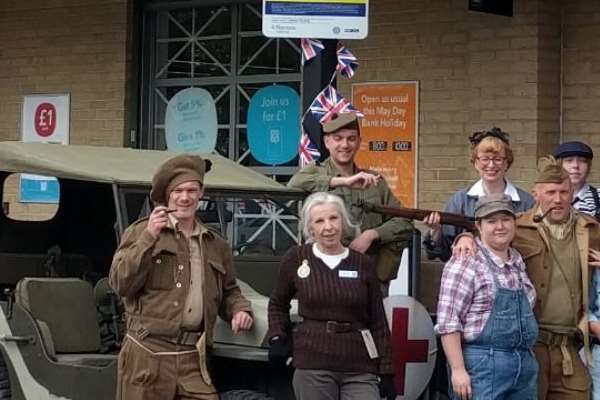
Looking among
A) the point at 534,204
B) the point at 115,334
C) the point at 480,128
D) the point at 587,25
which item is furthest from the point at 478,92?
the point at 115,334

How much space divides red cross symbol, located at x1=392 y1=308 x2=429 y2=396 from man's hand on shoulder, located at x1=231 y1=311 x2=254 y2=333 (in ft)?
2.01

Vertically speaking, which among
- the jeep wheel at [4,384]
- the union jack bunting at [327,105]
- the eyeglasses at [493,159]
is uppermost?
the union jack bunting at [327,105]

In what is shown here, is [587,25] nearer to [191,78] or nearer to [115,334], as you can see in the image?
[191,78]

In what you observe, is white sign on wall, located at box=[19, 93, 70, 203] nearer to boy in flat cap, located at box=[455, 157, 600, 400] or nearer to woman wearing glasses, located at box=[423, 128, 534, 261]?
woman wearing glasses, located at box=[423, 128, 534, 261]

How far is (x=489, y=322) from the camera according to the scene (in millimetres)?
5016

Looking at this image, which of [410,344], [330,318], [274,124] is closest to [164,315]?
[330,318]

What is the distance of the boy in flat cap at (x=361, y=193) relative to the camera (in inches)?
220

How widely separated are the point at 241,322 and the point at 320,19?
2115mm

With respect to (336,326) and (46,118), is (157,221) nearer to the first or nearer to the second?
(336,326)

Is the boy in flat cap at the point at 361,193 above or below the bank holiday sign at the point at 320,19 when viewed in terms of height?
below

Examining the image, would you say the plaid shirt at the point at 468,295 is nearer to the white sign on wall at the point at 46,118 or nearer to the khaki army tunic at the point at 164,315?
the khaki army tunic at the point at 164,315

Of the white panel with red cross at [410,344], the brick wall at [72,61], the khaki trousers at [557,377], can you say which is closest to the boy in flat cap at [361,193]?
the white panel with red cross at [410,344]

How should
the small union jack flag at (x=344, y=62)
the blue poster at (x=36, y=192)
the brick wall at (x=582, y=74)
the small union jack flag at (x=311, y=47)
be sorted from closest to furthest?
the small union jack flag at (x=311, y=47) < the small union jack flag at (x=344, y=62) < the brick wall at (x=582, y=74) < the blue poster at (x=36, y=192)

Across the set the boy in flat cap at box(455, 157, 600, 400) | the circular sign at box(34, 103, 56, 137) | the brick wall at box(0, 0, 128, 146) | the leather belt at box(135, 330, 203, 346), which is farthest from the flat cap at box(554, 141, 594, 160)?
the circular sign at box(34, 103, 56, 137)
